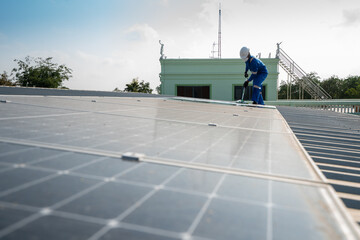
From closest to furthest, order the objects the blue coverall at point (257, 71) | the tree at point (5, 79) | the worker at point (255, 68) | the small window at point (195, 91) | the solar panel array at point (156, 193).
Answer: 1. the solar panel array at point (156, 193)
2. the worker at point (255, 68)
3. the blue coverall at point (257, 71)
4. the small window at point (195, 91)
5. the tree at point (5, 79)

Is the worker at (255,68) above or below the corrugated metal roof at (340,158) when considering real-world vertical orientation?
above

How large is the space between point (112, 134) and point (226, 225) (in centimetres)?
184

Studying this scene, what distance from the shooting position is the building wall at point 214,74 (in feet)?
89.7

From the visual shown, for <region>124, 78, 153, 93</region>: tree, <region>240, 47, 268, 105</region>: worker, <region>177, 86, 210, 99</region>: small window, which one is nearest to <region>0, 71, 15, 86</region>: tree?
<region>124, 78, 153, 93</region>: tree

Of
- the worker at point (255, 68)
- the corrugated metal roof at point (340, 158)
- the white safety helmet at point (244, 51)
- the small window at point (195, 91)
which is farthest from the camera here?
the small window at point (195, 91)

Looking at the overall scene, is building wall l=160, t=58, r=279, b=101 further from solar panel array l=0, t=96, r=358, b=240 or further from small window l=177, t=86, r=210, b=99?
solar panel array l=0, t=96, r=358, b=240

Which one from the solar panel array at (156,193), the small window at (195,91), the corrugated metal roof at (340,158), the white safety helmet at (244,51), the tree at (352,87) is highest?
the tree at (352,87)

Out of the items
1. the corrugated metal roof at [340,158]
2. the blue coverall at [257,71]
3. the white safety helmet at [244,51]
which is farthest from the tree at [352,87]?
the corrugated metal roof at [340,158]

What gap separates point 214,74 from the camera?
27547 mm

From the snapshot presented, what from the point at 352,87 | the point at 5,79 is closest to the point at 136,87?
the point at 5,79

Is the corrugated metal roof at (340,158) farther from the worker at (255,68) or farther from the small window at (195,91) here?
the small window at (195,91)

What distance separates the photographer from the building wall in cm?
2733

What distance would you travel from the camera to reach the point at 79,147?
83.1 inches

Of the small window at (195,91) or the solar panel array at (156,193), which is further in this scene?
the small window at (195,91)
